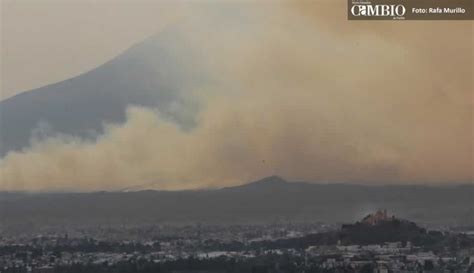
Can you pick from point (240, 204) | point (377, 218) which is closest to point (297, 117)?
point (240, 204)

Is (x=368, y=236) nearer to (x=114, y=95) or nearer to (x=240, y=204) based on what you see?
(x=240, y=204)

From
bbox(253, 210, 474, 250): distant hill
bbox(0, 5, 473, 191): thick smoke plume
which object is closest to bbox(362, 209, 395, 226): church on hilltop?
bbox(253, 210, 474, 250): distant hill

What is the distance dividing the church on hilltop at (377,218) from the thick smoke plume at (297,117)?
164 mm

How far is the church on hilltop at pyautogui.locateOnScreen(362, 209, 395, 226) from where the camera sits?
3.93 metres

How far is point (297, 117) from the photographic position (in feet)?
12.8

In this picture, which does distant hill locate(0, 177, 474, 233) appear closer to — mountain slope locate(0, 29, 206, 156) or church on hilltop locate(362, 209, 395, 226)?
church on hilltop locate(362, 209, 395, 226)

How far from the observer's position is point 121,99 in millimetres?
3879

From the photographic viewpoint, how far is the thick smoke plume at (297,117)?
3863 millimetres

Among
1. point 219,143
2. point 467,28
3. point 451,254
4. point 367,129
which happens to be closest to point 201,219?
point 219,143

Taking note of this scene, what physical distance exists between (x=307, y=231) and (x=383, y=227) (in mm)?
385

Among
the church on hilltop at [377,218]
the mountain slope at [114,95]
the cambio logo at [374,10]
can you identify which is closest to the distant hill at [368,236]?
the church on hilltop at [377,218]

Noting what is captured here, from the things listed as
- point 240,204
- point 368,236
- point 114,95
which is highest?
point 114,95

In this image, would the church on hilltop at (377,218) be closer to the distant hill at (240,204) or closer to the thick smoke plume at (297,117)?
the distant hill at (240,204)

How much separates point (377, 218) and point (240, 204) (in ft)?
2.27
